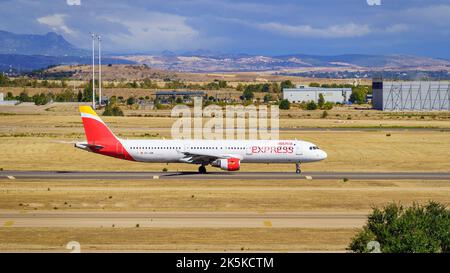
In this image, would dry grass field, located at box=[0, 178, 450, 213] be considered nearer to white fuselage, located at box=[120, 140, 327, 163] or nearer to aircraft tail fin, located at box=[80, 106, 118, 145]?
white fuselage, located at box=[120, 140, 327, 163]

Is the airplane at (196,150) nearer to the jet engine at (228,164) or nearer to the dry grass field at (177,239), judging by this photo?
the jet engine at (228,164)

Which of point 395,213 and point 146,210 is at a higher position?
point 395,213

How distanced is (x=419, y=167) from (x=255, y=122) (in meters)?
61.1

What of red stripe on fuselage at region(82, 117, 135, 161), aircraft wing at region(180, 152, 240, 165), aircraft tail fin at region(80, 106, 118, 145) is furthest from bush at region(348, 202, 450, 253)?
aircraft tail fin at region(80, 106, 118, 145)

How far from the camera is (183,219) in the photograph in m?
45.0

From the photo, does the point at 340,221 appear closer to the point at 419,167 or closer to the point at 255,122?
the point at 419,167

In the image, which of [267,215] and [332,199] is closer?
[267,215]

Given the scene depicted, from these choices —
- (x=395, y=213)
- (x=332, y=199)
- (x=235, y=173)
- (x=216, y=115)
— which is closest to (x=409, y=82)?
(x=216, y=115)

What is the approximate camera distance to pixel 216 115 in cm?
15175

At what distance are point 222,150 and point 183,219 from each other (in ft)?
75.8

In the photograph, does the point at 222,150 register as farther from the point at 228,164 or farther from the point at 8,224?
the point at 8,224

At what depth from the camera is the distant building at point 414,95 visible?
19288 cm

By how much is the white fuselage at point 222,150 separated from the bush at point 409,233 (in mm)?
35137

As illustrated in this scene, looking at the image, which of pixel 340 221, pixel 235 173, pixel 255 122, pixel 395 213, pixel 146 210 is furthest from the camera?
pixel 255 122
